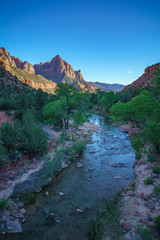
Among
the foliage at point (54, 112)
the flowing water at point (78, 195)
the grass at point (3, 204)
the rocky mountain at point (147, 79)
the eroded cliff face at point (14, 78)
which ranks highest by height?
the rocky mountain at point (147, 79)

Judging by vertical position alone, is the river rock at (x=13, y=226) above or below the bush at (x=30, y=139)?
below

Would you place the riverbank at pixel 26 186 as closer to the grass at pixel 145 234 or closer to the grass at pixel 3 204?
the grass at pixel 3 204

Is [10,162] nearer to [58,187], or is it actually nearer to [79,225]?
[58,187]

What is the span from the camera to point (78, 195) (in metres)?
Answer: 7.57

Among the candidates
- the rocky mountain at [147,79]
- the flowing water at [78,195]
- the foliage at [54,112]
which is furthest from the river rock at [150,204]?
the rocky mountain at [147,79]

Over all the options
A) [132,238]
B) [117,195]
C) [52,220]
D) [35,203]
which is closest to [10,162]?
[35,203]

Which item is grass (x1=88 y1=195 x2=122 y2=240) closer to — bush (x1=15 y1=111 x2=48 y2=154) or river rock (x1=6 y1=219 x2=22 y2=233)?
river rock (x1=6 y1=219 x2=22 y2=233)

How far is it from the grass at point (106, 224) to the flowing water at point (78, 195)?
405mm

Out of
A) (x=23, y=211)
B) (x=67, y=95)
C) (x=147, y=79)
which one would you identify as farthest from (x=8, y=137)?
(x=147, y=79)

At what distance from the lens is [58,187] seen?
27.3ft

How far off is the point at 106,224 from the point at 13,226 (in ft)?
13.0

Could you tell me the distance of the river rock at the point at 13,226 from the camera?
5.27 metres

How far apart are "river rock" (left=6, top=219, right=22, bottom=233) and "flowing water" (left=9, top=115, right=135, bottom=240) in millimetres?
180

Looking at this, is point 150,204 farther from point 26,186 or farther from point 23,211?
point 26,186
